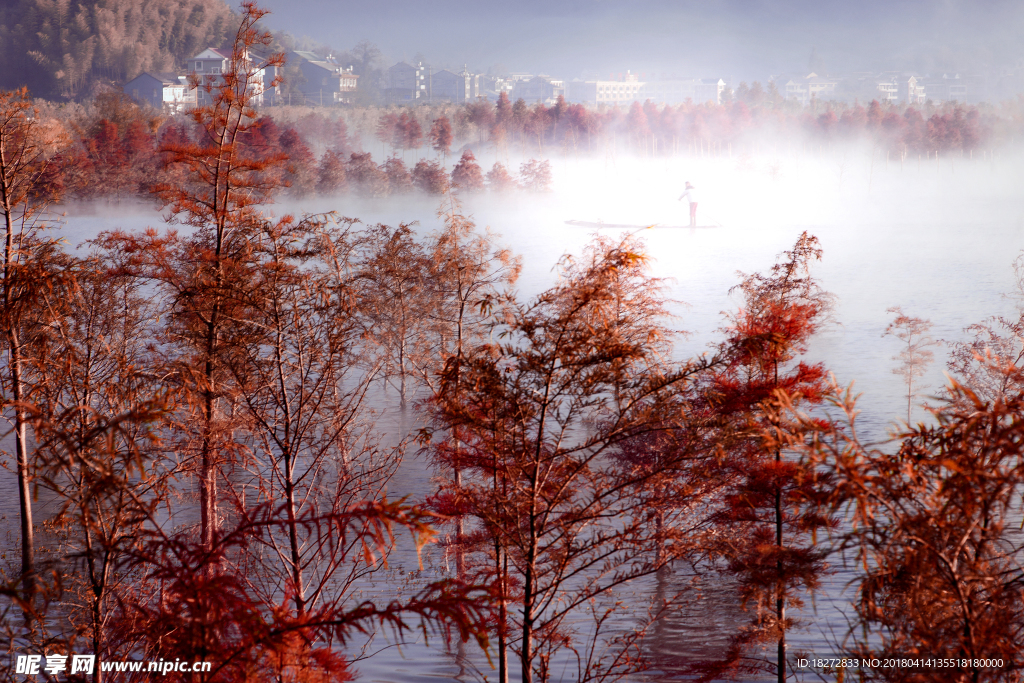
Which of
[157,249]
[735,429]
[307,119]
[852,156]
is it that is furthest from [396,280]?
[852,156]

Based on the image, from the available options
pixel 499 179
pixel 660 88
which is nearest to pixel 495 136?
pixel 499 179

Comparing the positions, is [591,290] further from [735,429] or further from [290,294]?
[290,294]

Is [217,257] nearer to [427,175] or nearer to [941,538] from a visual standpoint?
[941,538]

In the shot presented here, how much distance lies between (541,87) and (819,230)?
35.0 metres

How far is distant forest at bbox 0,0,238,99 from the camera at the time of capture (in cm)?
7662

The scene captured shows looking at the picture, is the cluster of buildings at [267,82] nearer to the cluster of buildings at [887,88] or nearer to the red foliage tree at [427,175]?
the red foliage tree at [427,175]

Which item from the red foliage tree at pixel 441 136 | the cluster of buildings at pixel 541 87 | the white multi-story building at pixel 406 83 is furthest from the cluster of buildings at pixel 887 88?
the white multi-story building at pixel 406 83

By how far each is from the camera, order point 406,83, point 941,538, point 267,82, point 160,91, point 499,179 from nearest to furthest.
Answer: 1. point 941,538
2. point 499,179
3. point 267,82
4. point 160,91
5. point 406,83

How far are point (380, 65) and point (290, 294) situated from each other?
86.9 metres

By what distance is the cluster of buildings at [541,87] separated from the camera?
244 feet

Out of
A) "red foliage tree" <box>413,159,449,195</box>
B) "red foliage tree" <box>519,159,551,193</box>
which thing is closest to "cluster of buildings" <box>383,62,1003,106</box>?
"red foliage tree" <box>519,159,551,193</box>

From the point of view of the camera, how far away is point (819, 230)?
80188mm

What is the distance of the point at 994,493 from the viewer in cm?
404

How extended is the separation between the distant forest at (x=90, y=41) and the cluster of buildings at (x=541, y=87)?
4679 mm
